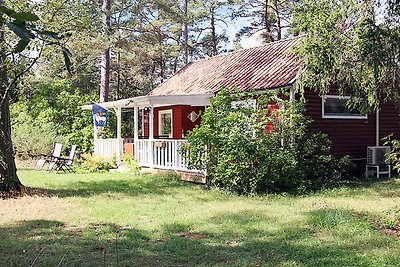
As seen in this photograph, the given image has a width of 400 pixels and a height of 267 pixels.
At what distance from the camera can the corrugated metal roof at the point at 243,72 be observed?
11891mm

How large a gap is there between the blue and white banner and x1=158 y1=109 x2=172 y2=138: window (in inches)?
96.9

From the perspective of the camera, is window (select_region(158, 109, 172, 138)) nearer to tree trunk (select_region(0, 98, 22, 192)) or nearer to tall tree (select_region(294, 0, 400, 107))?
tree trunk (select_region(0, 98, 22, 192))

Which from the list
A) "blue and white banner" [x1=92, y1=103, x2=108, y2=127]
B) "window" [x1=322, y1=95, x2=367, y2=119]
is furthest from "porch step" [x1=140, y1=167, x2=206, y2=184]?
"blue and white banner" [x1=92, y1=103, x2=108, y2=127]

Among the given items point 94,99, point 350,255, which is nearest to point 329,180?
point 350,255

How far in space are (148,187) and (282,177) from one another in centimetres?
351

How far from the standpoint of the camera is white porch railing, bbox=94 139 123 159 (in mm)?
16562

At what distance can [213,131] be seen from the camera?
1048 centimetres

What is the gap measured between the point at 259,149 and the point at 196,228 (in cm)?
372

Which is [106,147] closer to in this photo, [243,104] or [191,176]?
[191,176]

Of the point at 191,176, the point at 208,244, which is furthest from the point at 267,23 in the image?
the point at 208,244

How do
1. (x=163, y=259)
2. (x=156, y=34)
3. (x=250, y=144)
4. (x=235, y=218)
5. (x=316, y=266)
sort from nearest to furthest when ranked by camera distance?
(x=316, y=266) < (x=163, y=259) < (x=235, y=218) < (x=250, y=144) < (x=156, y=34)

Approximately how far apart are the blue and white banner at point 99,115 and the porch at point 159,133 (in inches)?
11.5

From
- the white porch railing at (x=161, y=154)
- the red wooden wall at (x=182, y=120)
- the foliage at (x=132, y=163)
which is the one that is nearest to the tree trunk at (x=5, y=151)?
the white porch railing at (x=161, y=154)

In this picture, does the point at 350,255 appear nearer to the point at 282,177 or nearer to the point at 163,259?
the point at 163,259
